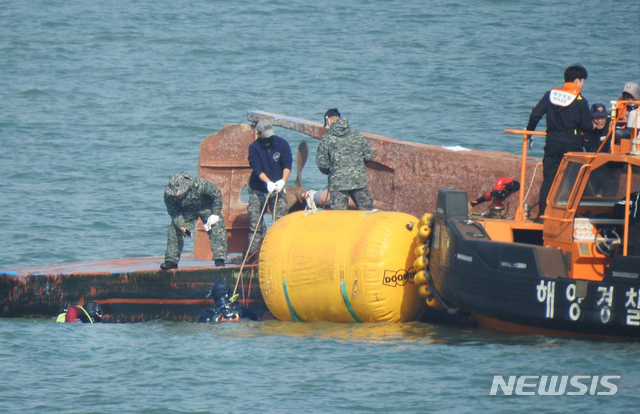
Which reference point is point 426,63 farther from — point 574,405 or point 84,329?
point 574,405

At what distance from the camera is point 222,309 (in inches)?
414

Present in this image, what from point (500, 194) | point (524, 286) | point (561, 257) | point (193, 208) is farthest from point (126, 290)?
point (561, 257)

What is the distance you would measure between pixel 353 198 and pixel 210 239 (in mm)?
1838

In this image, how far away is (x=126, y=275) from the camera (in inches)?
463

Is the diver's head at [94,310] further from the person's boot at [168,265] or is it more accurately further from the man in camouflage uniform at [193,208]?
the man in camouflage uniform at [193,208]

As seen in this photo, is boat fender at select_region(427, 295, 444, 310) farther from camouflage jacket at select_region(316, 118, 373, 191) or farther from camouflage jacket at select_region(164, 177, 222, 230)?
camouflage jacket at select_region(164, 177, 222, 230)

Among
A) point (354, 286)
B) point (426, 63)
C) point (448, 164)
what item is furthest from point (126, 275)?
point (426, 63)

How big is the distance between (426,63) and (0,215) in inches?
626

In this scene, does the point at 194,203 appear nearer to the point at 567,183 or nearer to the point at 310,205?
the point at 310,205

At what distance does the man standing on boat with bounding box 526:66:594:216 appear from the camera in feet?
31.2

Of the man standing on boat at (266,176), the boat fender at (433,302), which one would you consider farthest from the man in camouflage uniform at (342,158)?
the boat fender at (433,302)

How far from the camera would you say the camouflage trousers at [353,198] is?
36.4 ft

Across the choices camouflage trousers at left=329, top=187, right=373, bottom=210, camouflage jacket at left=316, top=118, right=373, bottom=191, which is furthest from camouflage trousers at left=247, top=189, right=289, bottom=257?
camouflage jacket at left=316, top=118, right=373, bottom=191

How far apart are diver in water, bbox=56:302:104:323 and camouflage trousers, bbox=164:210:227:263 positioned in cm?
107
